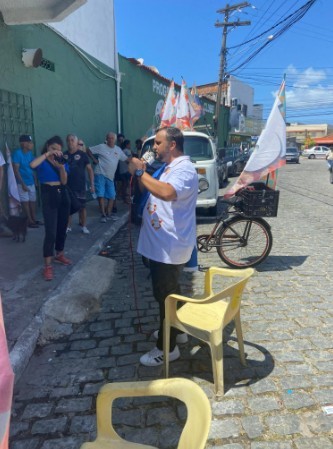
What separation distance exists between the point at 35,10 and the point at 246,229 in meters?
4.94

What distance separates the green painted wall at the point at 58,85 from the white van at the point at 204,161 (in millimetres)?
2212

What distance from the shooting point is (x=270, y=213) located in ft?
17.4

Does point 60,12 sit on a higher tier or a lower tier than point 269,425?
higher

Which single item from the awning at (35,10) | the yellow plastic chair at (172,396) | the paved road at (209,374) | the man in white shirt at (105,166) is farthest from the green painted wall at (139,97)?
the yellow plastic chair at (172,396)

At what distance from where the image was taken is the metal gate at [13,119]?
6703 millimetres

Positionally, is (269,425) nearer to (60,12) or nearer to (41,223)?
(41,223)

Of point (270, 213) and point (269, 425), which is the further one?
point (270, 213)

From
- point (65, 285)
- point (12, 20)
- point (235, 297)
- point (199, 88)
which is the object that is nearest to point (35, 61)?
point (12, 20)

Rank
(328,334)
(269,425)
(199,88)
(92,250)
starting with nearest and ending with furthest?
1. (269,425)
2. (328,334)
3. (92,250)
4. (199,88)

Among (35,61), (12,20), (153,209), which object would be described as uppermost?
(12,20)

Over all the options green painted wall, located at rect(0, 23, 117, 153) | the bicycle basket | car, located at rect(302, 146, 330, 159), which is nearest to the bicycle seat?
the bicycle basket

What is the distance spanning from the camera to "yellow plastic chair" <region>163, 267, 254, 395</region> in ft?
8.78

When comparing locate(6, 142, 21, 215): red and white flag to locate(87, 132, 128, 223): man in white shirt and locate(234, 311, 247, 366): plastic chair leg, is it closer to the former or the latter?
locate(87, 132, 128, 223): man in white shirt

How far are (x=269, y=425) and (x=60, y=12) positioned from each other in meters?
6.65
